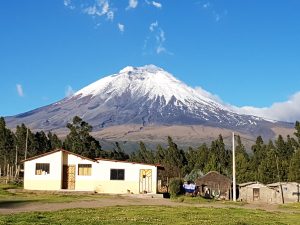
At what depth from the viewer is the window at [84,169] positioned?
200ft

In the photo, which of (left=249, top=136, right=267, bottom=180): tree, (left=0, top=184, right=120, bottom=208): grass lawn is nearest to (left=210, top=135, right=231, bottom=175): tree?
(left=249, top=136, right=267, bottom=180): tree

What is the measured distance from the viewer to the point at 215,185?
69.0m

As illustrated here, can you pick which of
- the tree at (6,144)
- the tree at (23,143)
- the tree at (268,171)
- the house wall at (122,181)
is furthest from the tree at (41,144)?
the house wall at (122,181)

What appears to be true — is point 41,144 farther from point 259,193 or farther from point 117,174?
point 259,193

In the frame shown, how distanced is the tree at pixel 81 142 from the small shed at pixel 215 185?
91.7 ft

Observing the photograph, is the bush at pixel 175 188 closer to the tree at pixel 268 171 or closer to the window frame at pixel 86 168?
the window frame at pixel 86 168

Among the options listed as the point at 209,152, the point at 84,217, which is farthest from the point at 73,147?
the point at 84,217

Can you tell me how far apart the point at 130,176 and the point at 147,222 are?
3389 cm

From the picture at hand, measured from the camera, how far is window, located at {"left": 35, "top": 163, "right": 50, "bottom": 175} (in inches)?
Result: 2414

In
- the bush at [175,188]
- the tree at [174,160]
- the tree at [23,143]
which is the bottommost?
the bush at [175,188]

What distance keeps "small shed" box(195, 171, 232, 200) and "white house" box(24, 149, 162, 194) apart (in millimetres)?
10839

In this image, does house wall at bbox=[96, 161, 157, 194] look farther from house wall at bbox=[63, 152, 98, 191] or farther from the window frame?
the window frame

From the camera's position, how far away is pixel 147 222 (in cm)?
2609

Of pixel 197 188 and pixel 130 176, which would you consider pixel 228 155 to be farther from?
pixel 130 176
